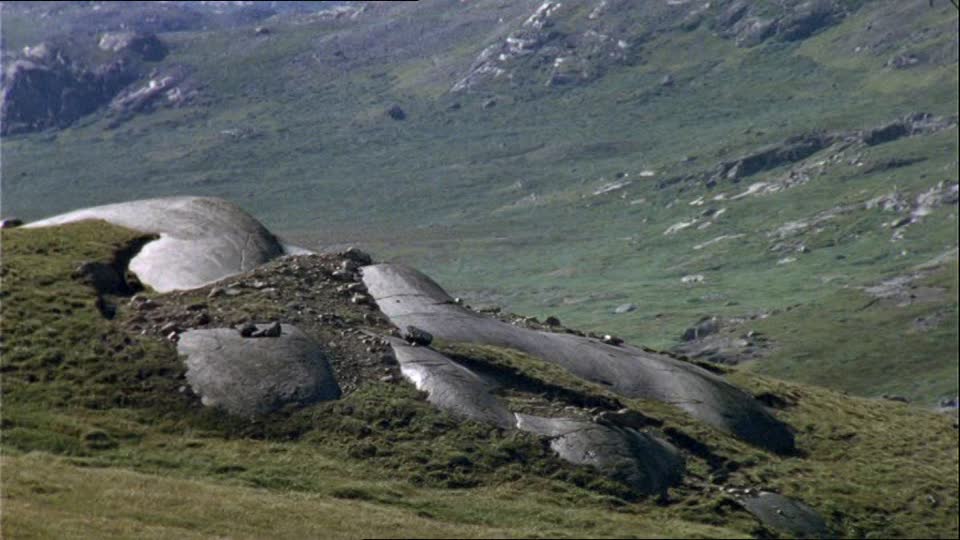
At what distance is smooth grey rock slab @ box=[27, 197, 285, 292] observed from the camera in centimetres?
7081

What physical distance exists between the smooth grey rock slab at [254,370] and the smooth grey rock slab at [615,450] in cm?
760

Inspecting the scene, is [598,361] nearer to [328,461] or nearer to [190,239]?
[328,461]

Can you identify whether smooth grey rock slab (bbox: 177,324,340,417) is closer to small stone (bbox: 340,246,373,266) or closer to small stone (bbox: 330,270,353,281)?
small stone (bbox: 330,270,353,281)

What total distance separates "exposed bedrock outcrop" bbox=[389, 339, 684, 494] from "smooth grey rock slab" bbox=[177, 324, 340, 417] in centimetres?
375

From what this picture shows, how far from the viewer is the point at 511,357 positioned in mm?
66812

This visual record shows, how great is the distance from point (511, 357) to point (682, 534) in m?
15.0

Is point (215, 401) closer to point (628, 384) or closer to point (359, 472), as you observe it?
point (359, 472)

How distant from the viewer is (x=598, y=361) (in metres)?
70.5

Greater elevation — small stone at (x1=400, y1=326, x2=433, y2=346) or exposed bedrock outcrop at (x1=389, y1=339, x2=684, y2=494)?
small stone at (x1=400, y1=326, x2=433, y2=346)

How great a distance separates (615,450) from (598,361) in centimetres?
1108

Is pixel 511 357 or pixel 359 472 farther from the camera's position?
pixel 511 357

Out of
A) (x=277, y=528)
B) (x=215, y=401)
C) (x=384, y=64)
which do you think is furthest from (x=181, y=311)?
(x=384, y=64)

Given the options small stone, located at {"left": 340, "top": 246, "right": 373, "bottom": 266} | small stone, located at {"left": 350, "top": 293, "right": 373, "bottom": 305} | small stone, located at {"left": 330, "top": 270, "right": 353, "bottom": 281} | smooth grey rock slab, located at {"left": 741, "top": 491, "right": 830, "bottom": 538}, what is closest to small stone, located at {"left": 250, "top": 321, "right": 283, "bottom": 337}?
small stone, located at {"left": 350, "top": 293, "right": 373, "bottom": 305}

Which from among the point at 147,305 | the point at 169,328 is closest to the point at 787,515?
the point at 169,328
